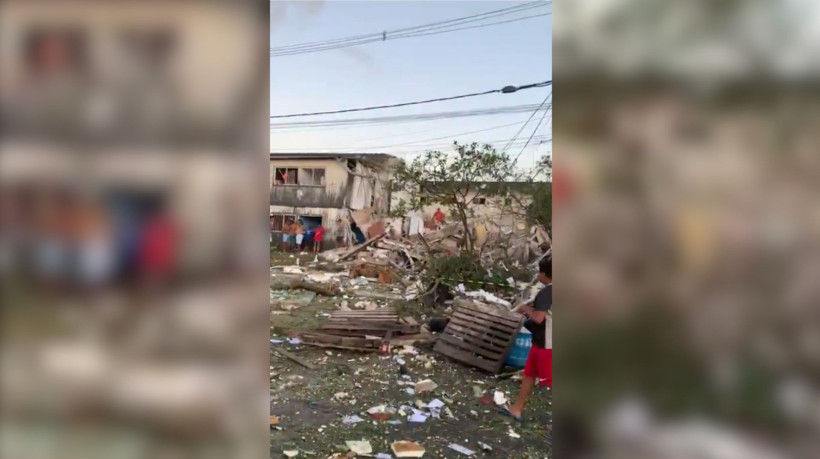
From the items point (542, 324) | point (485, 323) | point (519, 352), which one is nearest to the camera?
point (542, 324)

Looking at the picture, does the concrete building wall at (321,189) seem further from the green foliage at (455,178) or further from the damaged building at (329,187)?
the green foliage at (455,178)

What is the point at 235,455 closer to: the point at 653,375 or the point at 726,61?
the point at 653,375

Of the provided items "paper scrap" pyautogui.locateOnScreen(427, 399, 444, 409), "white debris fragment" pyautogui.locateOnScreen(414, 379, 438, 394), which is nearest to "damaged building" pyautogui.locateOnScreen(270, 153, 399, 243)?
"white debris fragment" pyautogui.locateOnScreen(414, 379, 438, 394)

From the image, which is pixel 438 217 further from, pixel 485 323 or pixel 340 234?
pixel 340 234

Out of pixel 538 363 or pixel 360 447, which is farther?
pixel 538 363

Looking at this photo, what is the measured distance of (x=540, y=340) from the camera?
333 centimetres

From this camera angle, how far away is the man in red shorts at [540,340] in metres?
3.21

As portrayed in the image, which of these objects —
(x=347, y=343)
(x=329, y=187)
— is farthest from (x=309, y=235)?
(x=347, y=343)

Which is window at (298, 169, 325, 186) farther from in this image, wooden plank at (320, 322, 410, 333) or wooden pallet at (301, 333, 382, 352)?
wooden pallet at (301, 333, 382, 352)

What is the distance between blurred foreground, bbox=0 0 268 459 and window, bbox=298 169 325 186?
22.4ft

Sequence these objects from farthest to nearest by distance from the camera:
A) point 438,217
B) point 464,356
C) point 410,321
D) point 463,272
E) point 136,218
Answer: point 438,217
point 463,272
point 410,321
point 464,356
point 136,218

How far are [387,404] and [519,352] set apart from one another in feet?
4.67

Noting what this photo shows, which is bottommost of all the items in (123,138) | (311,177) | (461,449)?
(461,449)

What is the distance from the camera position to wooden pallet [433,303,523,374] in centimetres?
443
